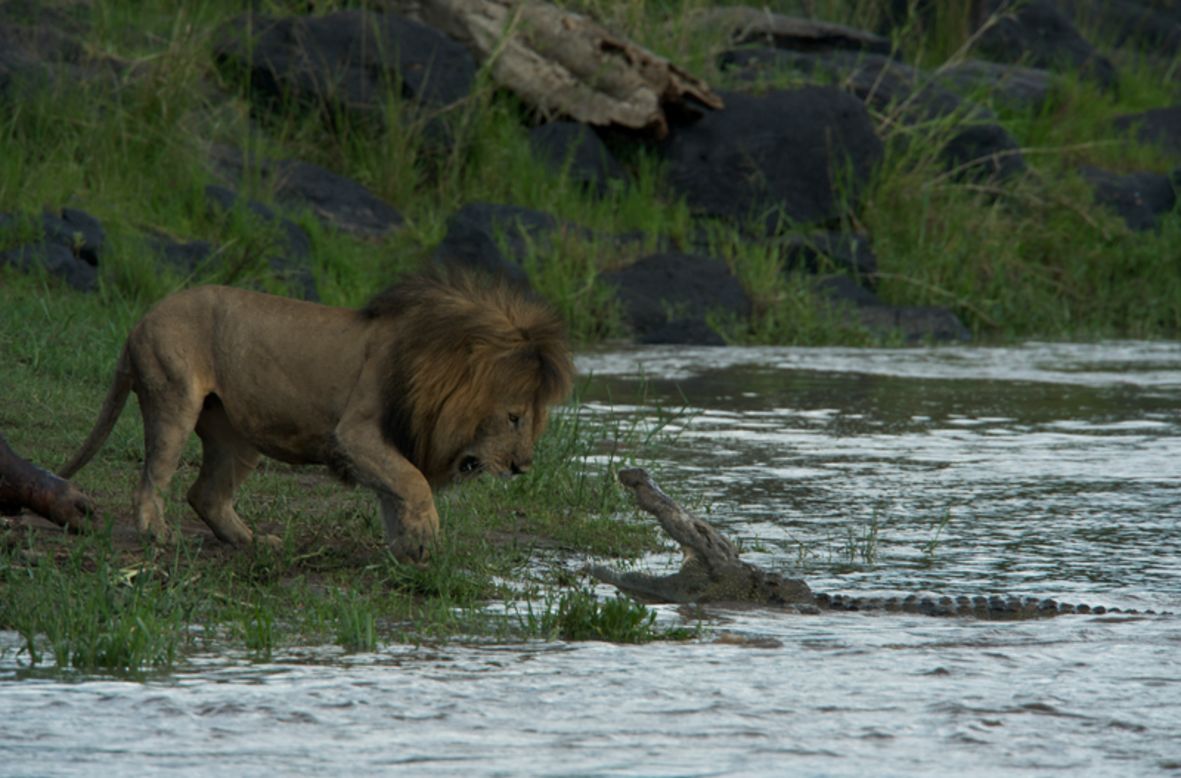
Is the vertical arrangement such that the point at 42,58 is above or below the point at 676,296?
above

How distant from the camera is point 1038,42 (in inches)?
750

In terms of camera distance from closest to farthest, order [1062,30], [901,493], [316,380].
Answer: [316,380] < [901,493] < [1062,30]

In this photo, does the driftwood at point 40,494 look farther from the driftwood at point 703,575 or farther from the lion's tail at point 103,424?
the driftwood at point 703,575

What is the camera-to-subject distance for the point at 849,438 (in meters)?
8.77

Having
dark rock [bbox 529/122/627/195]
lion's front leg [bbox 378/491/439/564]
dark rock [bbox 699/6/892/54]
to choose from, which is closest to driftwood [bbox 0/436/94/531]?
lion's front leg [bbox 378/491/439/564]

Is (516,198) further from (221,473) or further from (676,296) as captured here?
(221,473)

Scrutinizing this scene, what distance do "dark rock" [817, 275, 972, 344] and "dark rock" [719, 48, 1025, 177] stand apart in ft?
5.38

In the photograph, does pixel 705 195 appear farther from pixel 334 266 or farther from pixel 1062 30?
pixel 1062 30

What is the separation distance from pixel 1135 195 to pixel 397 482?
12.0 metres

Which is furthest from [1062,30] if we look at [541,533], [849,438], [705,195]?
[541,533]

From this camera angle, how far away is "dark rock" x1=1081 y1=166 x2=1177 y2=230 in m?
15.7

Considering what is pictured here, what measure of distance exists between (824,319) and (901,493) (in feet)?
19.1

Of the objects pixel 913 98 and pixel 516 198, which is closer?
pixel 516 198

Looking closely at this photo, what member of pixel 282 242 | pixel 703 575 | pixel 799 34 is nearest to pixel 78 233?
pixel 282 242
